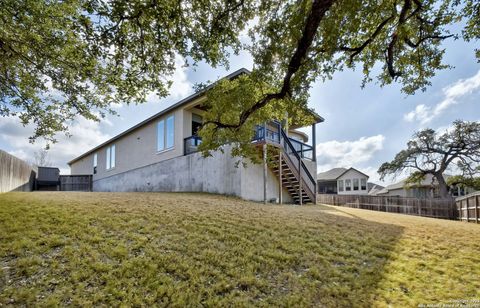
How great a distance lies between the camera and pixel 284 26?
6.17 meters

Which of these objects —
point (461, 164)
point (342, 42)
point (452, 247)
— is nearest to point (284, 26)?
point (342, 42)

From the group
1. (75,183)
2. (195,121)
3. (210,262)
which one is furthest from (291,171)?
(75,183)

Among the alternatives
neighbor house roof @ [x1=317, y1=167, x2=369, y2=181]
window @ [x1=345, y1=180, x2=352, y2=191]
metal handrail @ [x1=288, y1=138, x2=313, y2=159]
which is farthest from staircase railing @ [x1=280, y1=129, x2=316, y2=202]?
neighbor house roof @ [x1=317, y1=167, x2=369, y2=181]

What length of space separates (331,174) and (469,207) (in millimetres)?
28432

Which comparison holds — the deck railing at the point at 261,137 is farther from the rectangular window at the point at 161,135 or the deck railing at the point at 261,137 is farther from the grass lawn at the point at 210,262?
the grass lawn at the point at 210,262

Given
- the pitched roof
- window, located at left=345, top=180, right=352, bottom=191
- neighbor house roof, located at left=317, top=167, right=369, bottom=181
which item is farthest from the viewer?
the pitched roof

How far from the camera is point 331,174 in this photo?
42.2 meters

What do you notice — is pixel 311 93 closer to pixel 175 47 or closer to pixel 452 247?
pixel 175 47

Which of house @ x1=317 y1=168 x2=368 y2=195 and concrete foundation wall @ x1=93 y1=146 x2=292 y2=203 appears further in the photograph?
house @ x1=317 y1=168 x2=368 y2=195

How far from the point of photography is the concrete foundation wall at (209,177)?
12.1 m

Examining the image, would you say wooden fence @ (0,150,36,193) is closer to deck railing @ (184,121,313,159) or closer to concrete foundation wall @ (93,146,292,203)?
concrete foundation wall @ (93,146,292,203)

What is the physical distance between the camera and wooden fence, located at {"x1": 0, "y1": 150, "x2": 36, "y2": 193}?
35.3 ft

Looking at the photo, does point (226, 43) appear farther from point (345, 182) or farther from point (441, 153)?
point (345, 182)

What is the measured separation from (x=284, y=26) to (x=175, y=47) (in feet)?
8.95
